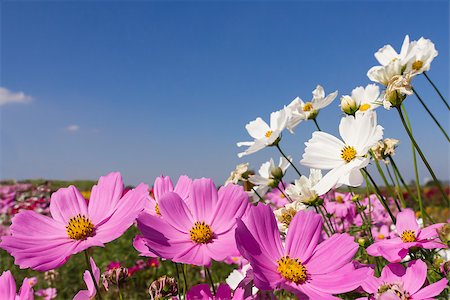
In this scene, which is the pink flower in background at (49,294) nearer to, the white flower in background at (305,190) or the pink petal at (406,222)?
the white flower in background at (305,190)

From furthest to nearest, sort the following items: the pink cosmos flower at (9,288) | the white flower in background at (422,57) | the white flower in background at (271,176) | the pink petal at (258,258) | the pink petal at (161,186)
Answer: the white flower in background at (271,176), the white flower in background at (422,57), the pink petal at (161,186), the pink cosmos flower at (9,288), the pink petal at (258,258)

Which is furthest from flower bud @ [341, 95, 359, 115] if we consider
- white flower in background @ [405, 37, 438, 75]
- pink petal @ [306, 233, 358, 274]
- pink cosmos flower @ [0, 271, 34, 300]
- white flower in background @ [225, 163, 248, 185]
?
pink cosmos flower @ [0, 271, 34, 300]

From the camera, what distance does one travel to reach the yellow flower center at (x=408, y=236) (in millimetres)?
734

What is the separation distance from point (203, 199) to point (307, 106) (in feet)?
2.76

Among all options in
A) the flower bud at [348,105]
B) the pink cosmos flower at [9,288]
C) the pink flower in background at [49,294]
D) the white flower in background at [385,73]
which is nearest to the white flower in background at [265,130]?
the flower bud at [348,105]

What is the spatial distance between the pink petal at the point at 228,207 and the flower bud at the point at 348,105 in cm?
61

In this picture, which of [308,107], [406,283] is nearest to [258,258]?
[406,283]

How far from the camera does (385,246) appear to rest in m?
0.71

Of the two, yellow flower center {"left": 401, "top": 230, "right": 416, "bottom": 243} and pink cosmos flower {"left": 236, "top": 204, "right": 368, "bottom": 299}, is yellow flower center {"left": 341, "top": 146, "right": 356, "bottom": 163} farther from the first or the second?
pink cosmos flower {"left": 236, "top": 204, "right": 368, "bottom": 299}

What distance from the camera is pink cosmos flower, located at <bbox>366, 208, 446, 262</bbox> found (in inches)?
27.0

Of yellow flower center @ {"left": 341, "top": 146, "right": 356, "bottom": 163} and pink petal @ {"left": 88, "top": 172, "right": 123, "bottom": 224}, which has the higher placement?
pink petal @ {"left": 88, "top": 172, "right": 123, "bottom": 224}

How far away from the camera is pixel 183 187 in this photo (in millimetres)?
638

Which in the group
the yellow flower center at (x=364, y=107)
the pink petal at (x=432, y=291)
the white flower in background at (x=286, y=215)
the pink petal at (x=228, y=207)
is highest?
the yellow flower center at (x=364, y=107)

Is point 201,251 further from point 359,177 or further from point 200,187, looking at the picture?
point 359,177
